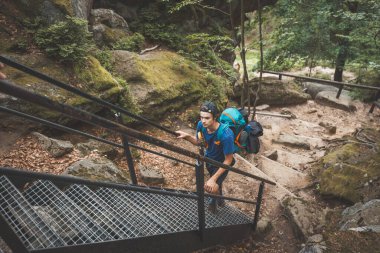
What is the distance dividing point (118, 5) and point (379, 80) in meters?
14.7

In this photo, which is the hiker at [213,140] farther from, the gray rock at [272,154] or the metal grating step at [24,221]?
the gray rock at [272,154]

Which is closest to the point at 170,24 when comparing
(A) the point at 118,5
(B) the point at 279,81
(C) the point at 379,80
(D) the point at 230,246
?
(A) the point at 118,5

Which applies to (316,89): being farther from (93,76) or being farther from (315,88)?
(93,76)

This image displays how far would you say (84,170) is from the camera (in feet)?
15.9

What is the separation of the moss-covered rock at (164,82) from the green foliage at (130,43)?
0.54 metres

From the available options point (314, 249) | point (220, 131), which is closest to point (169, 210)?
point (220, 131)


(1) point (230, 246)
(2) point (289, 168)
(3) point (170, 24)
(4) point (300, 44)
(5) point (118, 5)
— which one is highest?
(5) point (118, 5)

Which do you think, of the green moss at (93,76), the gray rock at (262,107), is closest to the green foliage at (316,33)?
the gray rock at (262,107)

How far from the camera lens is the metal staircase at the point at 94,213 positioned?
190 centimetres

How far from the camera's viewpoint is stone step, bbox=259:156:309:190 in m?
8.08

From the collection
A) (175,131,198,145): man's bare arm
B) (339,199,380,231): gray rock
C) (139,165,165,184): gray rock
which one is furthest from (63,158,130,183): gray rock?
(339,199,380,231): gray rock

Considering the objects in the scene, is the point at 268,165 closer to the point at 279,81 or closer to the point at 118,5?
the point at 279,81

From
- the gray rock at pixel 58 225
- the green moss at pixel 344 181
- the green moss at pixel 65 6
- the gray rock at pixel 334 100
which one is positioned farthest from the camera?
the gray rock at pixel 334 100

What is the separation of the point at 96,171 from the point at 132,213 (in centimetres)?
177
